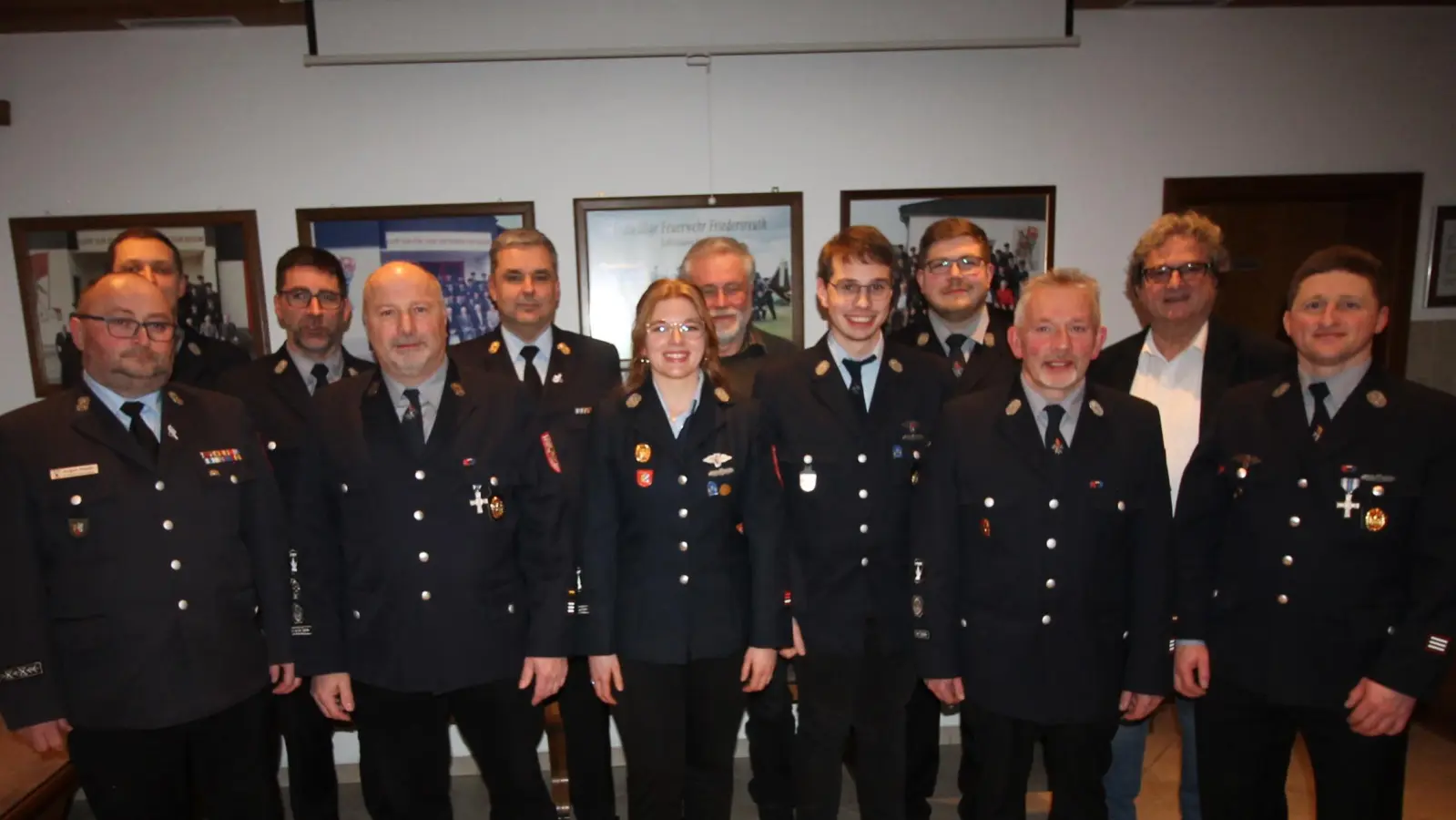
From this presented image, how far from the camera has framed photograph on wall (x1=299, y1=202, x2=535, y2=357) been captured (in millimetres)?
3973

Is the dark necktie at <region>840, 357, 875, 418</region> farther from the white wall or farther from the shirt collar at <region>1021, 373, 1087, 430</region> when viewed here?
the white wall

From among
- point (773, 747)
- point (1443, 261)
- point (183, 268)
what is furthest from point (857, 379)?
point (1443, 261)

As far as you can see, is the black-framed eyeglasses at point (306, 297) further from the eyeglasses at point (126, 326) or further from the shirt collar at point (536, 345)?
the eyeglasses at point (126, 326)

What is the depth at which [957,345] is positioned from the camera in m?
2.93

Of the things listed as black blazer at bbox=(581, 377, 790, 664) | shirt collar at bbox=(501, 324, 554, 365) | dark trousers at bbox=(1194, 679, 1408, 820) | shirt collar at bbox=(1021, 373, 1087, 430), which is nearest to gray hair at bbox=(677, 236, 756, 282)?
shirt collar at bbox=(501, 324, 554, 365)

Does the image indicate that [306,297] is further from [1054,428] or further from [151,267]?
[1054,428]

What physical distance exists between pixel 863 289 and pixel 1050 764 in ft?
4.85

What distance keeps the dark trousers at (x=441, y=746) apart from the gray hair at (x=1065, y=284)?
1865 mm

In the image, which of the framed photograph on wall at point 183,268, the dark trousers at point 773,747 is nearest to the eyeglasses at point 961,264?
the dark trousers at point 773,747

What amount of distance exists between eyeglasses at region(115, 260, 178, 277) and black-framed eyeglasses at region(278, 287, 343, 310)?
435mm

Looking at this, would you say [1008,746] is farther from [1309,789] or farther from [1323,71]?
[1323,71]

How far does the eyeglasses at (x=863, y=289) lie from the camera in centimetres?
244

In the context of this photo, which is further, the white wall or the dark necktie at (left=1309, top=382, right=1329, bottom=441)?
the white wall

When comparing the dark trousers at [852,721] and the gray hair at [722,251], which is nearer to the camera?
the dark trousers at [852,721]
